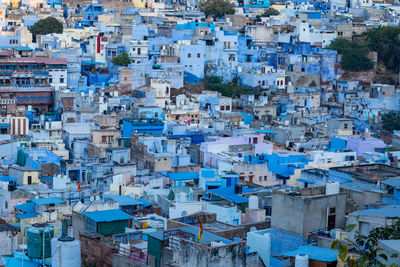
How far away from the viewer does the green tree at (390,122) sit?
36.2 metres

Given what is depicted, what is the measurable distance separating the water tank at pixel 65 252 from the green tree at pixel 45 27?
31.4 m

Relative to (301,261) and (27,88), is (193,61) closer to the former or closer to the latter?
(27,88)

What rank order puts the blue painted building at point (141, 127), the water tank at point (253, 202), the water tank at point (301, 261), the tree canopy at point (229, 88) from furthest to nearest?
the tree canopy at point (229, 88) < the blue painted building at point (141, 127) < the water tank at point (253, 202) < the water tank at point (301, 261)

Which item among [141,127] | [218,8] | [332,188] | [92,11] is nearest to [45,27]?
[92,11]

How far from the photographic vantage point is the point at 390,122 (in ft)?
119

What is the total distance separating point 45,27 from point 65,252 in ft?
104

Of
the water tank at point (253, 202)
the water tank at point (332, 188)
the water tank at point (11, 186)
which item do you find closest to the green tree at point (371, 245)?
the water tank at point (332, 188)

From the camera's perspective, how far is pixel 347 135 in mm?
32094

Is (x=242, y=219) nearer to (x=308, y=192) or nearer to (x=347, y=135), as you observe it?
(x=308, y=192)

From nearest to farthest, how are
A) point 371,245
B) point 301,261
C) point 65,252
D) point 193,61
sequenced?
point 371,245 < point 301,261 < point 65,252 < point 193,61

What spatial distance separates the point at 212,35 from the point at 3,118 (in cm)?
1349

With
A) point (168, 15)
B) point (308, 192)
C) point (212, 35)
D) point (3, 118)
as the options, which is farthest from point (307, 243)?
point (168, 15)

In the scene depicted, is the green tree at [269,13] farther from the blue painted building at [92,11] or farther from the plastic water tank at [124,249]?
the plastic water tank at [124,249]

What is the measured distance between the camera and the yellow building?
2503 cm
